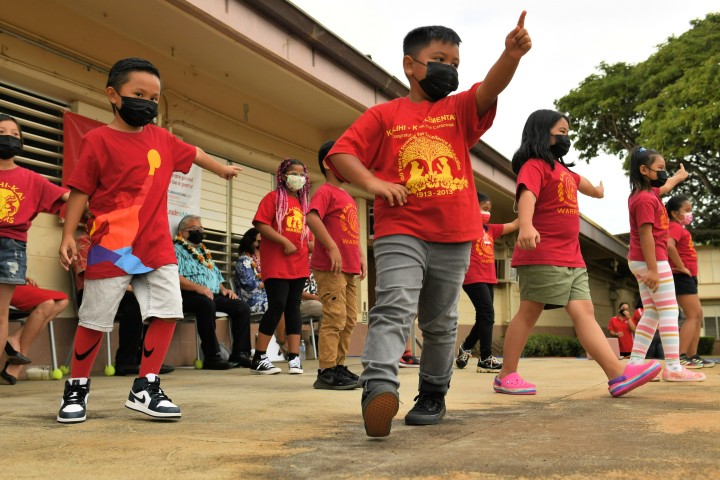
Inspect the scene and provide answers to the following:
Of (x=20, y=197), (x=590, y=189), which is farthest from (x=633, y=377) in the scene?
(x=20, y=197)

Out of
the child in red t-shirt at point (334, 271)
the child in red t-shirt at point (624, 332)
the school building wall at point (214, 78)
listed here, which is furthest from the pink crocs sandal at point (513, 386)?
the child in red t-shirt at point (624, 332)

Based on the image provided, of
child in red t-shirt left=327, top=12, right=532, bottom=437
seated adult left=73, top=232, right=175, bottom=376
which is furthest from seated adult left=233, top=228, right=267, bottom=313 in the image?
child in red t-shirt left=327, top=12, right=532, bottom=437

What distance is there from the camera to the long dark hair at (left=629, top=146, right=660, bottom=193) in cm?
550

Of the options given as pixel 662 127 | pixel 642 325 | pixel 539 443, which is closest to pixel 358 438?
pixel 539 443

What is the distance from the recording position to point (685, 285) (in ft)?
21.8

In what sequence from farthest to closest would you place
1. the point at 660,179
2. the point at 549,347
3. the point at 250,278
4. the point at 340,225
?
the point at 549,347 < the point at 250,278 < the point at 660,179 < the point at 340,225

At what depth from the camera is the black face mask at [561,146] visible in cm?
455

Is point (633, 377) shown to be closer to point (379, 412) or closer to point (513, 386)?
point (513, 386)

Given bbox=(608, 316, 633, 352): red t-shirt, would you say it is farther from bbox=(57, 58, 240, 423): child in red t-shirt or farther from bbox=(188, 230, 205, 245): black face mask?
bbox=(57, 58, 240, 423): child in red t-shirt

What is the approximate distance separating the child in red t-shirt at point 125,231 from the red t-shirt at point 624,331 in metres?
12.8

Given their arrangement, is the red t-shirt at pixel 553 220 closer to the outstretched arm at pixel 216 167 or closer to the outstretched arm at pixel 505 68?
the outstretched arm at pixel 505 68

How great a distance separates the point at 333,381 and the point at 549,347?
48.8ft

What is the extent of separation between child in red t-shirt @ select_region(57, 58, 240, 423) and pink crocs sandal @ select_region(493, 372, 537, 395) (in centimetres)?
208

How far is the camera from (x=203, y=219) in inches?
353
